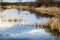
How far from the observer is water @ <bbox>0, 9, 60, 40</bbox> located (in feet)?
9.71

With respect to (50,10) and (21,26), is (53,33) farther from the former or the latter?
(21,26)

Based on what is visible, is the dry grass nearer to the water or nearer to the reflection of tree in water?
the water

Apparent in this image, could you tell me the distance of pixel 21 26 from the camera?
3.02 m

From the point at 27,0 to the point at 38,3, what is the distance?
189mm

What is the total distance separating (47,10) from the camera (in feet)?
10.1

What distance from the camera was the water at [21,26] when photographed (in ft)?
9.71

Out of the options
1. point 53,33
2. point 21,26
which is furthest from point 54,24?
point 21,26

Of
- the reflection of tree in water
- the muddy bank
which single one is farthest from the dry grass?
the reflection of tree in water

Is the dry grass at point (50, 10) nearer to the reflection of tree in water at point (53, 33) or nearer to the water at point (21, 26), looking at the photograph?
the water at point (21, 26)

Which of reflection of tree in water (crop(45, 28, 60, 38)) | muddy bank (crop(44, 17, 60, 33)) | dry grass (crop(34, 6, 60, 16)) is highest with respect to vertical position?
dry grass (crop(34, 6, 60, 16))

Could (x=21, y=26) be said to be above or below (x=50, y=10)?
below

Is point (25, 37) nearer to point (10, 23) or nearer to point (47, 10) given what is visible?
point (10, 23)

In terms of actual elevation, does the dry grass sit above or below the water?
above

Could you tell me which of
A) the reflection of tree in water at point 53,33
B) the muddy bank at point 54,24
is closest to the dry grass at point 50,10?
the muddy bank at point 54,24
